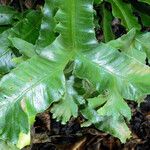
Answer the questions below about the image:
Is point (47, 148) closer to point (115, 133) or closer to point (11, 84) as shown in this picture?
point (115, 133)

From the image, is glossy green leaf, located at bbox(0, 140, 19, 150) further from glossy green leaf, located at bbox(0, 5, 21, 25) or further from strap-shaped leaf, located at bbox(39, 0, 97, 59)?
glossy green leaf, located at bbox(0, 5, 21, 25)

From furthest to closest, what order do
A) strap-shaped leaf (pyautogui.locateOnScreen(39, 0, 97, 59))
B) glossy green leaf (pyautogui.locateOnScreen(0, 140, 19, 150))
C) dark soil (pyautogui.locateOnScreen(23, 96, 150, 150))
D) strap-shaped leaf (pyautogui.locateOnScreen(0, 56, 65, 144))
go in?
Result: dark soil (pyautogui.locateOnScreen(23, 96, 150, 150)) < glossy green leaf (pyautogui.locateOnScreen(0, 140, 19, 150)) < strap-shaped leaf (pyautogui.locateOnScreen(39, 0, 97, 59)) < strap-shaped leaf (pyautogui.locateOnScreen(0, 56, 65, 144))

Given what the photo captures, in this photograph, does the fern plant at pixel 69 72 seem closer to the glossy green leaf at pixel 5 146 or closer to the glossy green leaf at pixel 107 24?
the glossy green leaf at pixel 5 146

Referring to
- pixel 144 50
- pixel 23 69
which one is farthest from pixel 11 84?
pixel 144 50

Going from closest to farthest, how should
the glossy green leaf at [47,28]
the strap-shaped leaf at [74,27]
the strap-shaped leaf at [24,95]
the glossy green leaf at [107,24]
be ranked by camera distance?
the strap-shaped leaf at [24,95] → the strap-shaped leaf at [74,27] → the glossy green leaf at [47,28] → the glossy green leaf at [107,24]

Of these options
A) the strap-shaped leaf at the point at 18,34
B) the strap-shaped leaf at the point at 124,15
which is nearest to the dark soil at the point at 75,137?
the strap-shaped leaf at the point at 18,34

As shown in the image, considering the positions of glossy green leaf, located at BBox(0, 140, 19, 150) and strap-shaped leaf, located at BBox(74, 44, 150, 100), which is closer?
strap-shaped leaf, located at BBox(74, 44, 150, 100)

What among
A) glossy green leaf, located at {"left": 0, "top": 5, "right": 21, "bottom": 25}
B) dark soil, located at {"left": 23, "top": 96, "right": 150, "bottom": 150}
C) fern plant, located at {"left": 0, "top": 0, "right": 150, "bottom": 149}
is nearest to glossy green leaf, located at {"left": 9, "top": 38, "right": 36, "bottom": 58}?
fern plant, located at {"left": 0, "top": 0, "right": 150, "bottom": 149}
